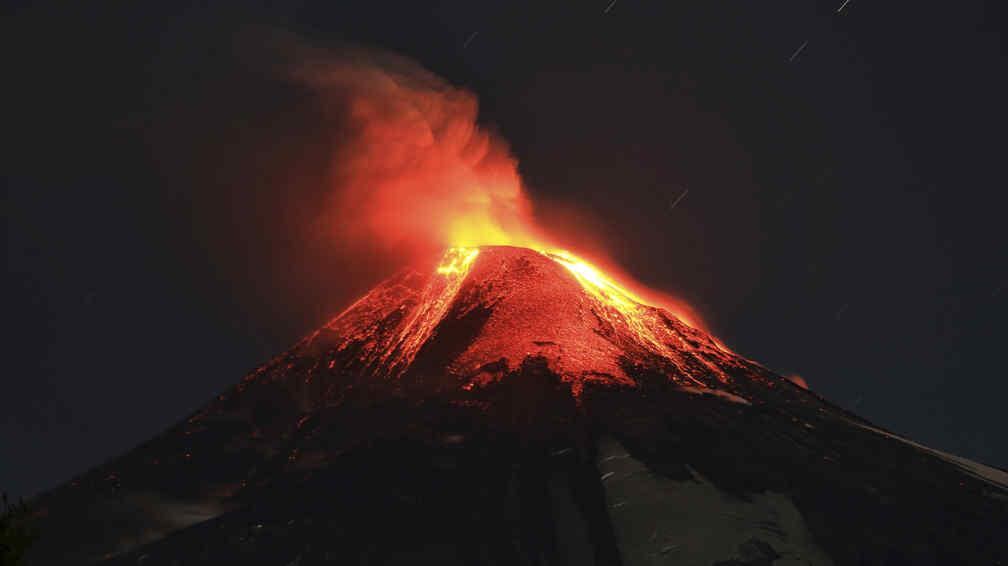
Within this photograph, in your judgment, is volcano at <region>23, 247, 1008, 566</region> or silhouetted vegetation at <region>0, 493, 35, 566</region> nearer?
silhouetted vegetation at <region>0, 493, 35, 566</region>

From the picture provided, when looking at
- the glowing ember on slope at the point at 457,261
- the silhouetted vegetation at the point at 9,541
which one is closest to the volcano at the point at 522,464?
the glowing ember on slope at the point at 457,261

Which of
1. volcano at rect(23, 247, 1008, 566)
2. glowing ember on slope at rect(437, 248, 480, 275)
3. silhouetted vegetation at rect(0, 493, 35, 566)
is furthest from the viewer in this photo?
glowing ember on slope at rect(437, 248, 480, 275)

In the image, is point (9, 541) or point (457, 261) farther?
point (457, 261)

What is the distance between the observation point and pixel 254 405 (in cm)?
6656

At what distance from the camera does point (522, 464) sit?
170ft

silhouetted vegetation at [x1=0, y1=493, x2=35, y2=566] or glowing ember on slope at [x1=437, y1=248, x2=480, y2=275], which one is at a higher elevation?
glowing ember on slope at [x1=437, y1=248, x2=480, y2=275]

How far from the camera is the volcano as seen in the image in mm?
45812

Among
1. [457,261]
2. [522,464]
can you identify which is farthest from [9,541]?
[457,261]

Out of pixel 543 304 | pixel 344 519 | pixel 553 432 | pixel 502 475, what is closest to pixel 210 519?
pixel 344 519

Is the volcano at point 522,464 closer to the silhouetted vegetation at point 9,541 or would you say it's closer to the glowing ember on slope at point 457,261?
the glowing ember on slope at point 457,261

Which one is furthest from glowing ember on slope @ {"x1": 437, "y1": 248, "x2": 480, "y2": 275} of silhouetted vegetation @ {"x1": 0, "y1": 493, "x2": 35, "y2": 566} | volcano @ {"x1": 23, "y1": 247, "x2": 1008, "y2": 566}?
silhouetted vegetation @ {"x1": 0, "y1": 493, "x2": 35, "y2": 566}

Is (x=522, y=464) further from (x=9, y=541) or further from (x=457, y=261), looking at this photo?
(x=9, y=541)

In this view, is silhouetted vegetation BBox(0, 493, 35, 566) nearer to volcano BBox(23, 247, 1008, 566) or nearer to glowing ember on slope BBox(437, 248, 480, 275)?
volcano BBox(23, 247, 1008, 566)

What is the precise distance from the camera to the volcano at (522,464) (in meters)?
45.8
